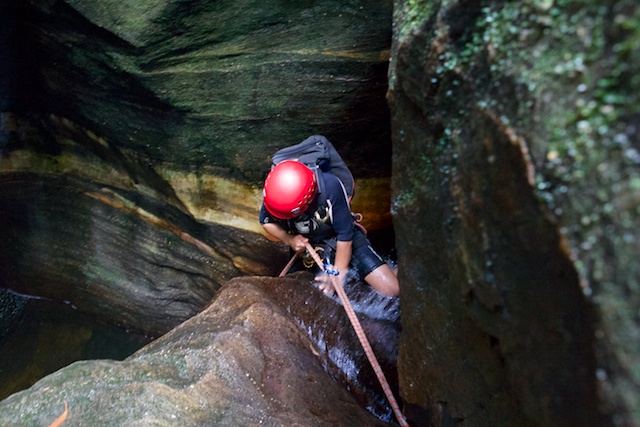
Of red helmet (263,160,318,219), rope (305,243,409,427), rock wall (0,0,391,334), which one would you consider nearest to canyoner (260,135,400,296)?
red helmet (263,160,318,219)

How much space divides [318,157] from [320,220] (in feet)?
1.50

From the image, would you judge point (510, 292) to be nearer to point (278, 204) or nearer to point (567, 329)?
point (567, 329)

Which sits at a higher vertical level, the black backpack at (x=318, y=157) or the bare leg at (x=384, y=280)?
the black backpack at (x=318, y=157)

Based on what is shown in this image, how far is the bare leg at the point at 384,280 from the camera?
3.84 metres

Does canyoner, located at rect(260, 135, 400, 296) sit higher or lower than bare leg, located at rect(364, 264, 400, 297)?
higher

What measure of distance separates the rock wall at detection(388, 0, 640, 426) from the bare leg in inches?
53.0

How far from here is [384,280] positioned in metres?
3.85

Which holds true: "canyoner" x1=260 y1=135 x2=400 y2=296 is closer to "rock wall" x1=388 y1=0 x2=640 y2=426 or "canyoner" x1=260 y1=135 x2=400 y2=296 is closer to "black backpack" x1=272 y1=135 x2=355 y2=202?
"black backpack" x1=272 y1=135 x2=355 y2=202

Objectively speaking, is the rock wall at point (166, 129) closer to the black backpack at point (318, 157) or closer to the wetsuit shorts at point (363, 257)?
the black backpack at point (318, 157)

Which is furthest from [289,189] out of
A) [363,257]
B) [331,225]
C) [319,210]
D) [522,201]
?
[522,201]

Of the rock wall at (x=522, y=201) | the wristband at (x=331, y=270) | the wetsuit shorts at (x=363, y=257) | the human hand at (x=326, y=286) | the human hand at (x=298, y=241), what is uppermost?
the rock wall at (x=522, y=201)

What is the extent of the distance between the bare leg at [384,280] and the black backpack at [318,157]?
63 centimetres

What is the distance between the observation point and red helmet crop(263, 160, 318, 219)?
326 cm

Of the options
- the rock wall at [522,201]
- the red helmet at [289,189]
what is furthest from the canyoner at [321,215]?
the rock wall at [522,201]
